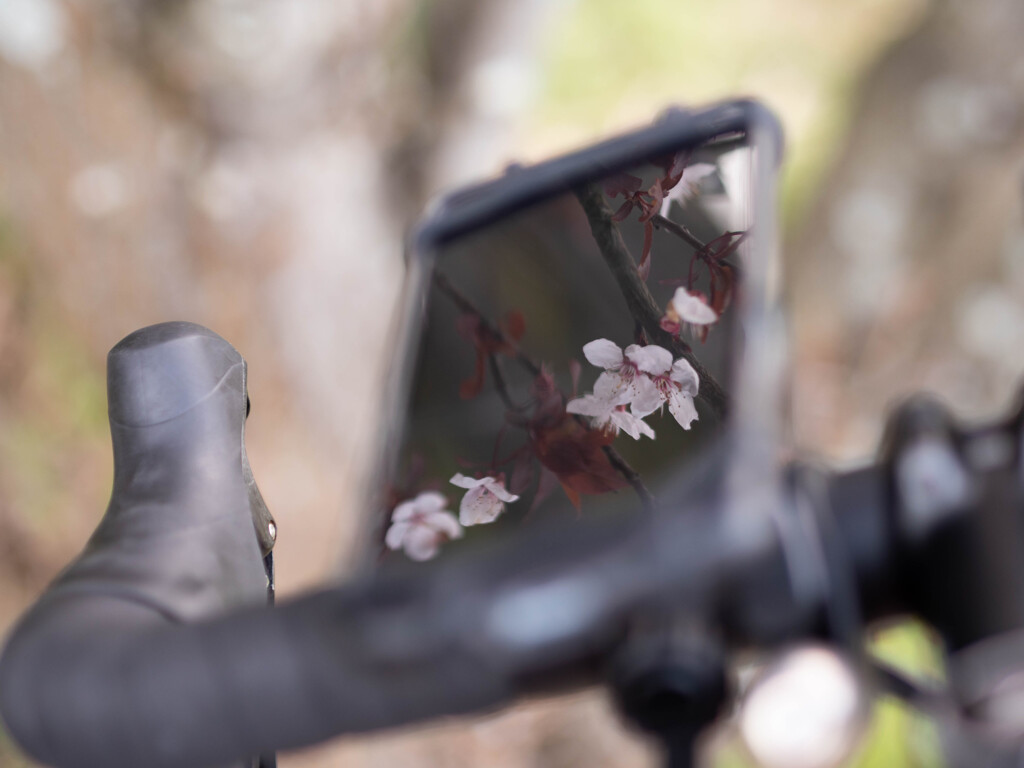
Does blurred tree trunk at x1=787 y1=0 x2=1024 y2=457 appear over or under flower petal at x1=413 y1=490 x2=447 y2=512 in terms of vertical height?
under

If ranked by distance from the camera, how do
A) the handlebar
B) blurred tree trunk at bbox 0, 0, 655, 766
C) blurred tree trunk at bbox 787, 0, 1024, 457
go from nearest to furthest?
the handlebar, blurred tree trunk at bbox 0, 0, 655, 766, blurred tree trunk at bbox 787, 0, 1024, 457

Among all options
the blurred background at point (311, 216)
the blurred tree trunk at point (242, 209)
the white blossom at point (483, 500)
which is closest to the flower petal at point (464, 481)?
the white blossom at point (483, 500)

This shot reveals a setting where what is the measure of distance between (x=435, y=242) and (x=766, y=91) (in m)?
1.71

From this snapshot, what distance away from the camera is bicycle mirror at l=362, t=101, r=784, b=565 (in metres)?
0.22

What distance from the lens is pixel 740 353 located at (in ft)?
0.64

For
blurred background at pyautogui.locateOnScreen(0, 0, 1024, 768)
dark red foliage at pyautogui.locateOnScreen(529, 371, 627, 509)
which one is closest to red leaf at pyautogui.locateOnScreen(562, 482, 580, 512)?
dark red foliage at pyautogui.locateOnScreen(529, 371, 627, 509)

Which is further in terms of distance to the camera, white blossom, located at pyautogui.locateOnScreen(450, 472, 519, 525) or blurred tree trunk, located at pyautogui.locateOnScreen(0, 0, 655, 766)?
blurred tree trunk, located at pyautogui.locateOnScreen(0, 0, 655, 766)

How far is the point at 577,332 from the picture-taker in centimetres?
24

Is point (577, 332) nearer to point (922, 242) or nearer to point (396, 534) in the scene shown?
point (396, 534)

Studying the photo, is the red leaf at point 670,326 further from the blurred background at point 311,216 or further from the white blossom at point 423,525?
the blurred background at point 311,216

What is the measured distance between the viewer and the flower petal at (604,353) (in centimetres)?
23

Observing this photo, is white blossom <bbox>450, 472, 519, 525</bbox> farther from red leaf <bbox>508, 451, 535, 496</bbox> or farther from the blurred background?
the blurred background

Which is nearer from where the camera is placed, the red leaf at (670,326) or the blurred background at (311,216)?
the red leaf at (670,326)

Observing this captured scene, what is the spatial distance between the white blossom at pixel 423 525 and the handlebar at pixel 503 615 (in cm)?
6
